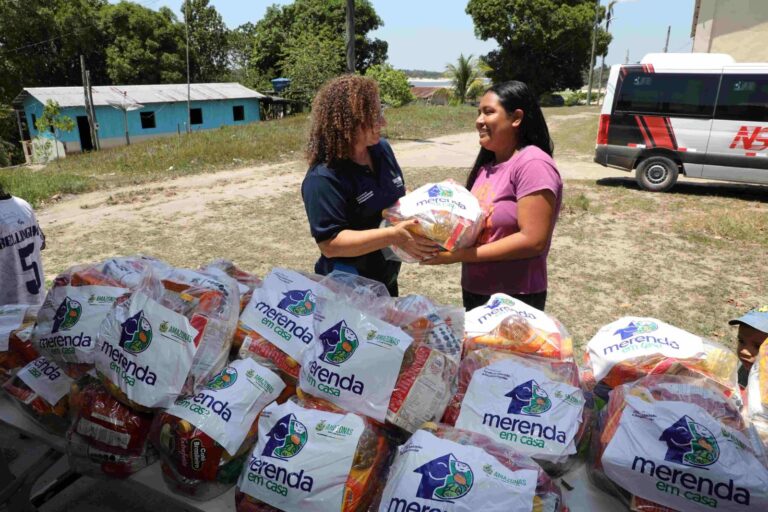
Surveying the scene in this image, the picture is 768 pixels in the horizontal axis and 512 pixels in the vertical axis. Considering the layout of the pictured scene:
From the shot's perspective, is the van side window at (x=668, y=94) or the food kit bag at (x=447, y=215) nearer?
the food kit bag at (x=447, y=215)

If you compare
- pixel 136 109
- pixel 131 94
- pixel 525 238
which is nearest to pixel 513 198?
pixel 525 238

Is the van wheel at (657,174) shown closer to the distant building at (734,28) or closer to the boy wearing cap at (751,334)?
the distant building at (734,28)

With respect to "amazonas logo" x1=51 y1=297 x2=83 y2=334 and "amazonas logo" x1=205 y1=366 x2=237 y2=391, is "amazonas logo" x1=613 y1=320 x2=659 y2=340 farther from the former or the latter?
"amazonas logo" x1=51 y1=297 x2=83 y2=334

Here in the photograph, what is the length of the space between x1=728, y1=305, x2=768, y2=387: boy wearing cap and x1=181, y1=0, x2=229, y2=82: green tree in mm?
45111

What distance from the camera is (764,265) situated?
578cm

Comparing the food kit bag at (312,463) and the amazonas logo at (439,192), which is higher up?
the amazonas logo at (439,192)

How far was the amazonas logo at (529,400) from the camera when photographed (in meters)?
1.33

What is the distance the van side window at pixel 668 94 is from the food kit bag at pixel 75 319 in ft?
31.0

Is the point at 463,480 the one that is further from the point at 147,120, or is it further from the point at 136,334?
the point at 147,120

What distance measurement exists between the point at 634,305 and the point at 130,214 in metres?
7.36

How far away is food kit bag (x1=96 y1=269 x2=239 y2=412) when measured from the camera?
1440 millimetres

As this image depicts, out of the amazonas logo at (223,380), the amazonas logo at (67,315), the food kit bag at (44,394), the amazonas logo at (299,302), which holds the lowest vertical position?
the food kit bag at (44,394)

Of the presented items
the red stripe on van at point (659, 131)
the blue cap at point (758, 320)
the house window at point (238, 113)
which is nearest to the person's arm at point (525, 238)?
the blue cap at point (758, 320)

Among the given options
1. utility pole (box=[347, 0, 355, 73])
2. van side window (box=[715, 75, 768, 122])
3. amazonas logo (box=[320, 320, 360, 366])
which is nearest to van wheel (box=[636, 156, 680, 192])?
van side window (box=[715, 75, 768, 122])
